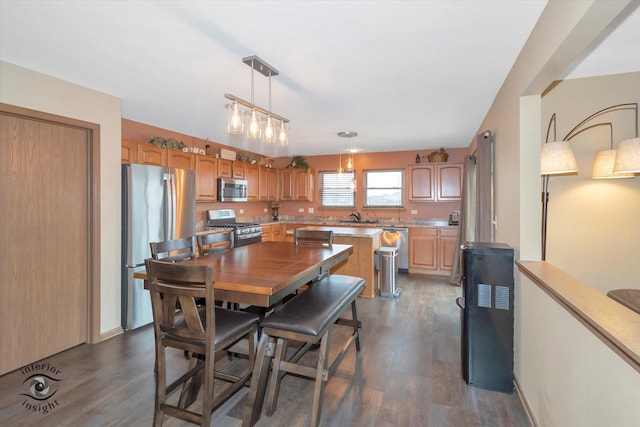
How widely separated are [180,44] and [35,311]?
8.39 ft

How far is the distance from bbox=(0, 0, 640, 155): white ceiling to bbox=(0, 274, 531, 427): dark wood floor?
96.1 inches

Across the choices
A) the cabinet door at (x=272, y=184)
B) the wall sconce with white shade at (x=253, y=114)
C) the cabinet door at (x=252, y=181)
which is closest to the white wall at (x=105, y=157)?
the wall sconce with white shade at (x=253, y=114)

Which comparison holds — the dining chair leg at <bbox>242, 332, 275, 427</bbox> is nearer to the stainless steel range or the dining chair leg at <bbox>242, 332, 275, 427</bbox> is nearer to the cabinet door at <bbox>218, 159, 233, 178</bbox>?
the stainless steel range

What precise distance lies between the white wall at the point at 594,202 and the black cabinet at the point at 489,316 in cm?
116

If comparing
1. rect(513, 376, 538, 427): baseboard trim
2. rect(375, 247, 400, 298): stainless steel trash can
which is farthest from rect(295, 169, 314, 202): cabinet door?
rect(513, 376, 538, 427): baseboard trim

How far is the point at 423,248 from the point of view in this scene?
5.75 m

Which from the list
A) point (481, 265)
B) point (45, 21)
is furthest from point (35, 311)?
point (481, 265)

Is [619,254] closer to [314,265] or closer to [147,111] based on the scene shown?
[314,265]

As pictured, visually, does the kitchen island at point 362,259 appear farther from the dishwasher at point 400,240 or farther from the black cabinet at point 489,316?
the black cabinet at point 489,316

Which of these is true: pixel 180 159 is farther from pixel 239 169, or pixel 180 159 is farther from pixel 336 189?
pixel 336 189

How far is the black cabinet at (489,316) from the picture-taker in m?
2.18

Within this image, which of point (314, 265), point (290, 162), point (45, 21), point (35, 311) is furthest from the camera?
point (290, 162)

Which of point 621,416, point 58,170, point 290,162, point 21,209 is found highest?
point 290,162

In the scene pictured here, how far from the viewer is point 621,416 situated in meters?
1.02
